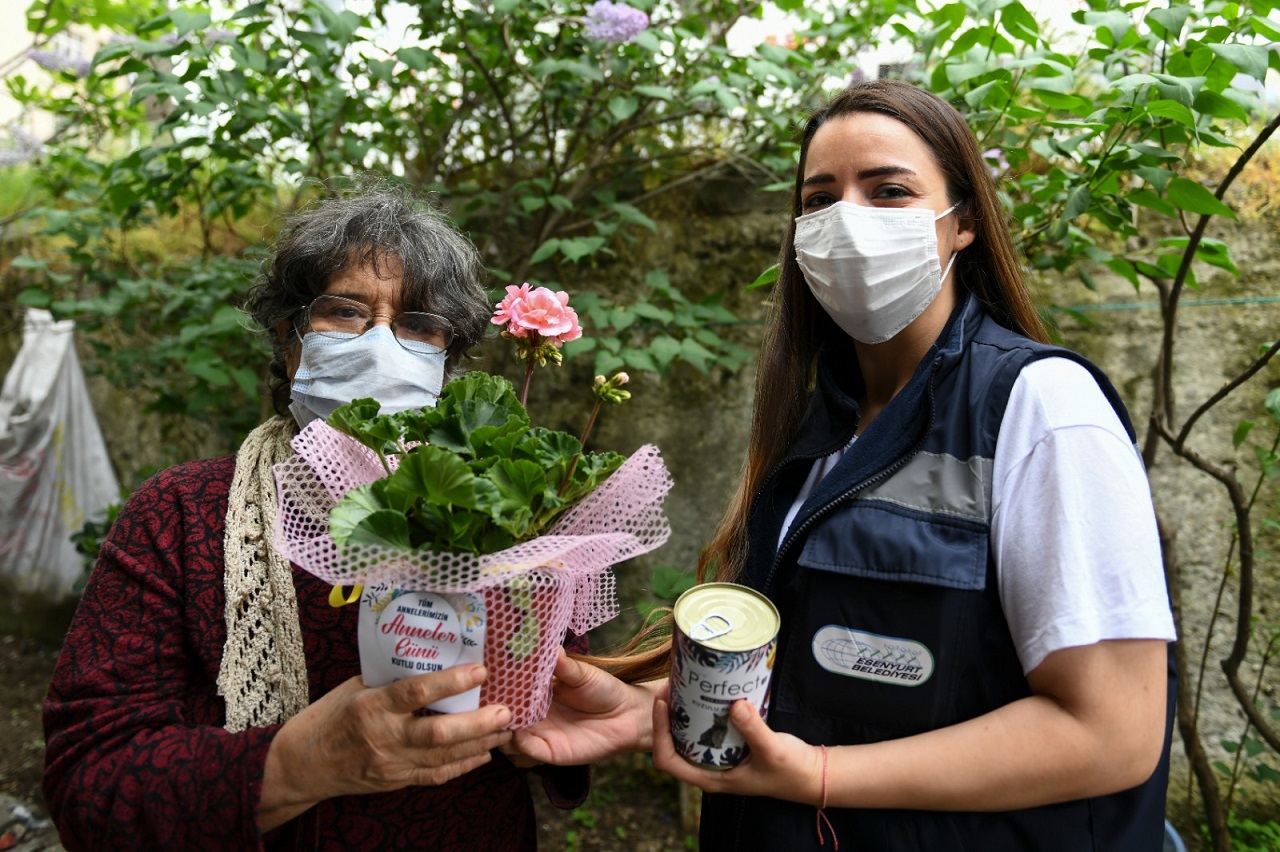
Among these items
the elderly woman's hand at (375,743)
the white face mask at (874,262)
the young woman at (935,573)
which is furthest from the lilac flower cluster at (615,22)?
the elderly woman's hand at (375,743)

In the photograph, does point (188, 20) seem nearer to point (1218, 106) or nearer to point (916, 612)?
point (916, 612)

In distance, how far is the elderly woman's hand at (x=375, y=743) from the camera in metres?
0.92

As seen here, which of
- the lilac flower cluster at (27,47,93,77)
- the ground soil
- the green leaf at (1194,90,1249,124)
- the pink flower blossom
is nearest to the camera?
the pink flower blossom

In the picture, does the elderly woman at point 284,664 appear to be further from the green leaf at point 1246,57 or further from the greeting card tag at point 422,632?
the green leaf at point 1246,57

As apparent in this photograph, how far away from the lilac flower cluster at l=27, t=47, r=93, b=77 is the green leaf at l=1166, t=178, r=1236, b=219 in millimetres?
4185

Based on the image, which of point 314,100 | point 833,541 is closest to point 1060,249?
point 833,541

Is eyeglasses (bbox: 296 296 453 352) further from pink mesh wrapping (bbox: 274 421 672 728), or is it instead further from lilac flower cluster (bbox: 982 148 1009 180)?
lilac flower cluster (bbox: 982 148 1009 180)

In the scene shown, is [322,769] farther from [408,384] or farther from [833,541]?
[833,541]

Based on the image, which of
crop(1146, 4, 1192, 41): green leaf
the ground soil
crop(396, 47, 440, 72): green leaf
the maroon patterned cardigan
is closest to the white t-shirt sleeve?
the maroon patterned cardigan

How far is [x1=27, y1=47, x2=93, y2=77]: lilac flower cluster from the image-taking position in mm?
3324

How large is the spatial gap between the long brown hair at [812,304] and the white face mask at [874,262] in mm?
63

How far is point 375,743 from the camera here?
37.5 inches

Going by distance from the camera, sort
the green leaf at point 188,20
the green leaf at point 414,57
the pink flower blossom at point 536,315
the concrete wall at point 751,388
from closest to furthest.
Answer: the pink flower blossom at point 536,315, the green leaf at point 188,20, the green leaf at point 414,57, the concrete wall at point 751,388

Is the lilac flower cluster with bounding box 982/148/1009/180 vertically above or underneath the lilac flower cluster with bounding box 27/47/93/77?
underneath
